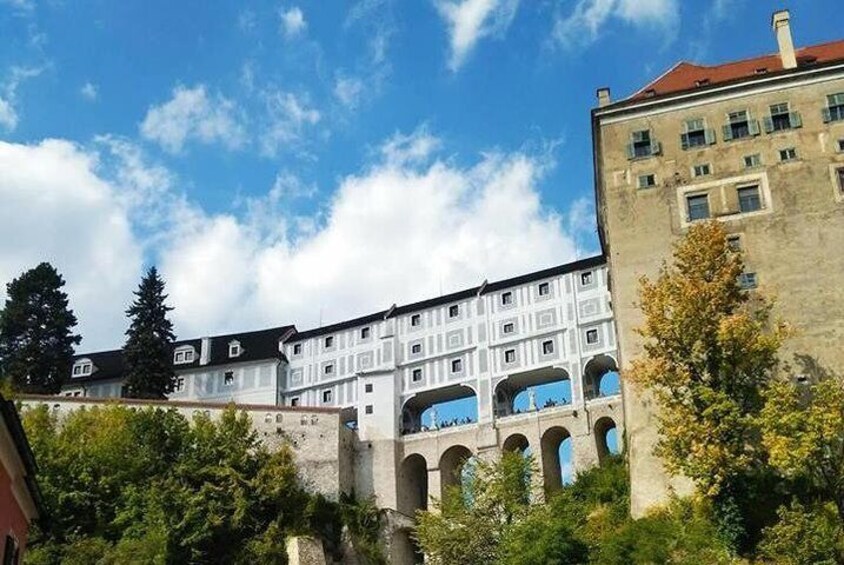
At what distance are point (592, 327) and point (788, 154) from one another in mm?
22285

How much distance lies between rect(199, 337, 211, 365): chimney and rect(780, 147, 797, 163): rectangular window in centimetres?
4649

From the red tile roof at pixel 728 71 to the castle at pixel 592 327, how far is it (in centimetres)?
15

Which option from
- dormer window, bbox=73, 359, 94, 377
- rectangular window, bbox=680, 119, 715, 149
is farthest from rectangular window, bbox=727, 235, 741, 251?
dormer window, bbox=73, 359, 94, 377

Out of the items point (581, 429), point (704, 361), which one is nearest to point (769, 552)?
point (704, 361)

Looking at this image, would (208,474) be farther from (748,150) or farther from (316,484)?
(748,150)

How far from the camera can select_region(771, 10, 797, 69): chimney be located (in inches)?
1672

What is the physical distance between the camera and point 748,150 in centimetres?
4075

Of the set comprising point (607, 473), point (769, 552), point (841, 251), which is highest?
point (841, 251)

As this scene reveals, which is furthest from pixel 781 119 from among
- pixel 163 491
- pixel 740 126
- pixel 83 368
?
pixel 83 368

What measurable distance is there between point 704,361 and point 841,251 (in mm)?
9443

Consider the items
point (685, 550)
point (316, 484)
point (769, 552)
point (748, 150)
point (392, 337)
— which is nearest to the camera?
point (769, 552)

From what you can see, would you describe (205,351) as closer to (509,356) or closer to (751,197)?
(509,356)

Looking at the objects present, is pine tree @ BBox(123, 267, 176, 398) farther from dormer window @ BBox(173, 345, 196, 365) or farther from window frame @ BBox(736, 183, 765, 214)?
window frame @ BBox(736, 183, 765, 214)

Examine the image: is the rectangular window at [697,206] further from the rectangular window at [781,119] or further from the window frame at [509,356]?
the window frame at [509,356]
